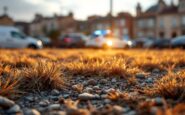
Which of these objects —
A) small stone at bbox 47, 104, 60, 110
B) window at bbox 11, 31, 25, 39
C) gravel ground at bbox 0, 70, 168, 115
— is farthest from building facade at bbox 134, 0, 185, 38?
small stone at bbox 47, 104, 60, 110

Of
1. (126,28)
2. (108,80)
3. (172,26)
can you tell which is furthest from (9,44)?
(126,28)

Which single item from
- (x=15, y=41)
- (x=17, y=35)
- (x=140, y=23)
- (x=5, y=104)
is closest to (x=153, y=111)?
(x=5, y=104)

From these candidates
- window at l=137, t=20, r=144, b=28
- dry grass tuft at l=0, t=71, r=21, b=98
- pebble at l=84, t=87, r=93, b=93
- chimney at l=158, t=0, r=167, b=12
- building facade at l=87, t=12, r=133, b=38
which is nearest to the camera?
dry grass tuft at l=0, t=71, r=21, b=98

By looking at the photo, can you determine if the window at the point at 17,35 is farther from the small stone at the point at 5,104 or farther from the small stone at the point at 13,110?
the small stone at the point at 13,110

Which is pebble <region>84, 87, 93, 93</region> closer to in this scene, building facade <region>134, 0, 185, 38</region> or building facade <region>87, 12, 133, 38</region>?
building facade <region>134, 0, 185, 38</region>

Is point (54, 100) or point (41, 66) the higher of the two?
point (41, 66)

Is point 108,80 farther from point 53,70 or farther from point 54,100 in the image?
point 54,100
